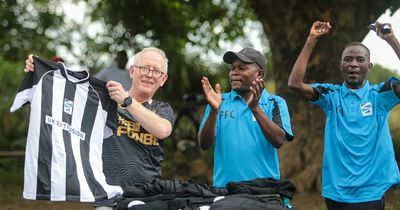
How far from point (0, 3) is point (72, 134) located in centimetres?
752

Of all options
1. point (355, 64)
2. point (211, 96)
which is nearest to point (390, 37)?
point (355, 64)

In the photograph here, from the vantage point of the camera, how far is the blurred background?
8961 millimetres

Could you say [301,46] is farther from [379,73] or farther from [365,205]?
[379,73]

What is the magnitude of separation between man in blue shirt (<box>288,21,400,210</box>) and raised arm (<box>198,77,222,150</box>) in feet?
2.43

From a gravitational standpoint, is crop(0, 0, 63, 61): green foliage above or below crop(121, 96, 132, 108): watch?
above

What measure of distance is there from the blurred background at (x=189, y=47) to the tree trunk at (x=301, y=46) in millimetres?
14

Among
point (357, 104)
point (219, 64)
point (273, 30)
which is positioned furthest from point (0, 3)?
point (357, 104)

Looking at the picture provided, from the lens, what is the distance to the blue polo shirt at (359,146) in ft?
14.0

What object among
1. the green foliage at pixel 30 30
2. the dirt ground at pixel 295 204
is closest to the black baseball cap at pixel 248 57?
the dirt ground at pixel 295 204

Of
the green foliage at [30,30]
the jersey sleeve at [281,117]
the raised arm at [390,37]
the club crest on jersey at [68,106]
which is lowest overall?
the jersey sleeve at [281,117]

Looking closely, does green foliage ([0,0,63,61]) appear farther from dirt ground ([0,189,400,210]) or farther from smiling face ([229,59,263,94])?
smiling face ([229,59,263,94])

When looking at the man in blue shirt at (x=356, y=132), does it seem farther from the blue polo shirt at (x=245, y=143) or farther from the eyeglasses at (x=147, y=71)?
the eyeglasses at (x=147, y=71)

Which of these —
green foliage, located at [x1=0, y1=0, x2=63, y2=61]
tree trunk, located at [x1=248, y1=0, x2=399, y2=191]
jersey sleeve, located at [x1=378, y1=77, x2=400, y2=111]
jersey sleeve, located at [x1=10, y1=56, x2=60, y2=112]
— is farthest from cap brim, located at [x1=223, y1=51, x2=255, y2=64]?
green foliage, located at [x1=0, y1=0, x2=63, y2=61]

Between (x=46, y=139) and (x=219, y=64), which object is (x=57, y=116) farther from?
(x=219, y=64)
